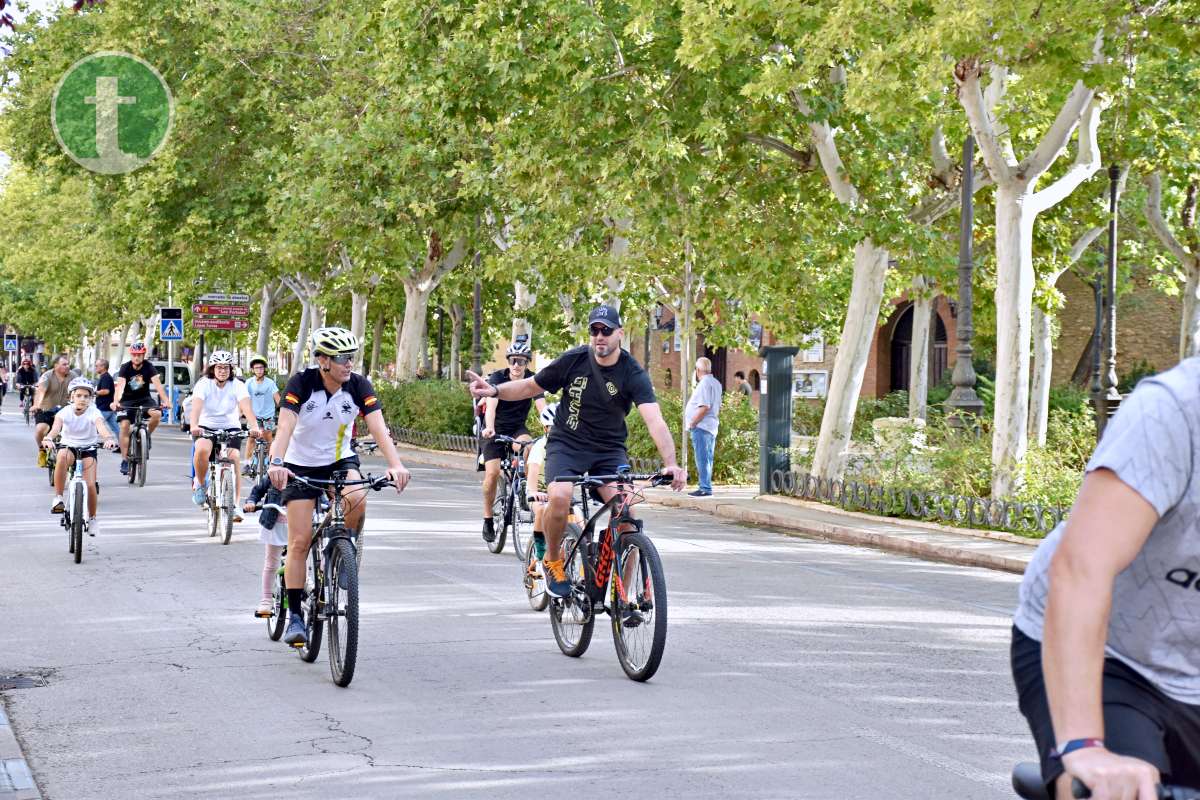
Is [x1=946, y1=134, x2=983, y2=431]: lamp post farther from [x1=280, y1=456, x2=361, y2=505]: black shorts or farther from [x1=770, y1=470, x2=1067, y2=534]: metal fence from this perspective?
[x1=280, y1=456, x2=361, y2=505]: black shorts

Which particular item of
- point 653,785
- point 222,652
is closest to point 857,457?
point 222,652

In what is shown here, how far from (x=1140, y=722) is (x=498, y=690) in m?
5.59

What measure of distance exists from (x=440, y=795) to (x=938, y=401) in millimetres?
36111

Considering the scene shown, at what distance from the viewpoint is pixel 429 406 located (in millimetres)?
36625

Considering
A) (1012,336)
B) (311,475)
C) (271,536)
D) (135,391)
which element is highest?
(1012,336)

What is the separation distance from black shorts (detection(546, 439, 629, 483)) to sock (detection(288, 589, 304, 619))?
60.0 inches

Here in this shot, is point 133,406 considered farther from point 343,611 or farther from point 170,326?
point 170,326

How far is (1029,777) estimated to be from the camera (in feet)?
8.47

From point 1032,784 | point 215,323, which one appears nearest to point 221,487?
point 1032,784

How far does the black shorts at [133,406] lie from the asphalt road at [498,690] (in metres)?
9.29

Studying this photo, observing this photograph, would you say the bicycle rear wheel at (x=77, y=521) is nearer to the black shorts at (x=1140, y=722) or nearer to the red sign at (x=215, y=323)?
the black shorts at (x=1140, y=722)

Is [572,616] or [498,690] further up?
[572,616]

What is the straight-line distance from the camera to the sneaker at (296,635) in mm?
8898

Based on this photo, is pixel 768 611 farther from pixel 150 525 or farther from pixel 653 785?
pixel 150 525
